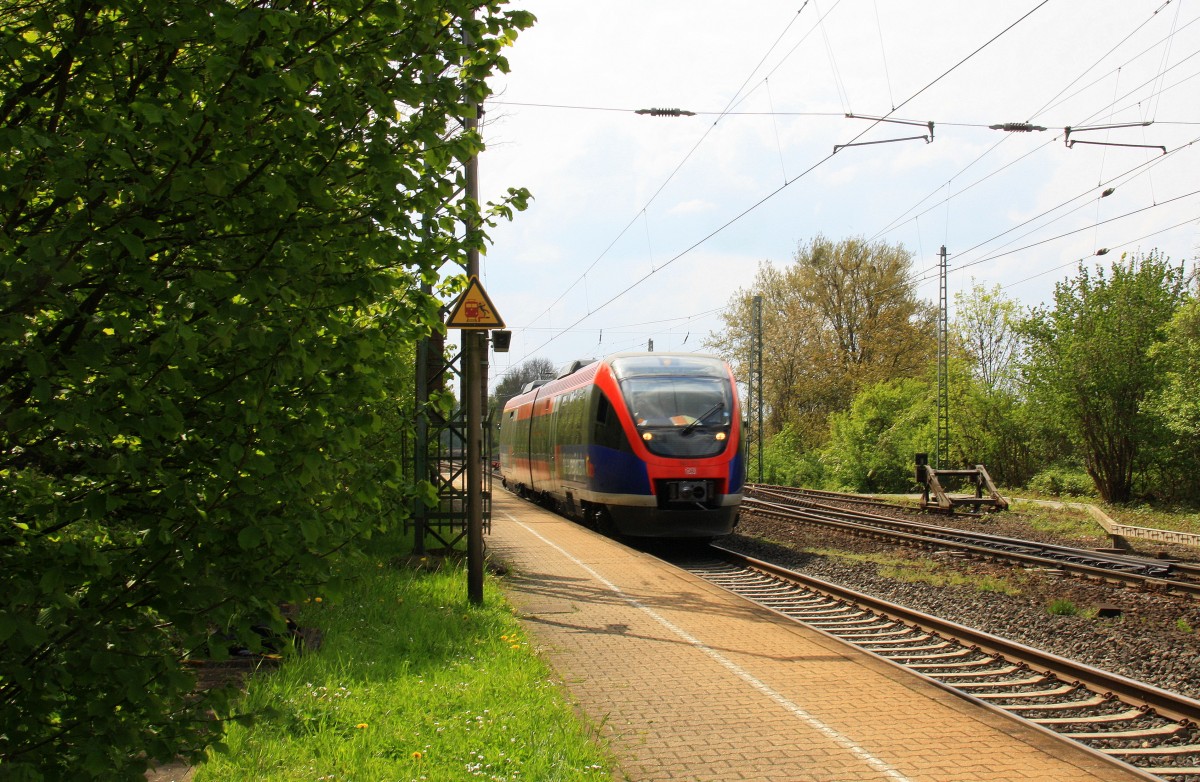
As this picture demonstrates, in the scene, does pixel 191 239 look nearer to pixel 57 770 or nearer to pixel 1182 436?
pixel 57 770

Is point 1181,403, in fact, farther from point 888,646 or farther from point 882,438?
point 888,646

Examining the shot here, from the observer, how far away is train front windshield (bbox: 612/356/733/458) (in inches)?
624

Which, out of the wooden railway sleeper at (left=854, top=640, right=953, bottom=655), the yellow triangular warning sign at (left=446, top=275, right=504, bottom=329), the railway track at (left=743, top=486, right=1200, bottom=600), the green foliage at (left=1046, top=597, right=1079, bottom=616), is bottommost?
the wooden railway sleeper at (left=854, top=640, right=953, bottom=655)

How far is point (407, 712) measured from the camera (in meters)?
6.10

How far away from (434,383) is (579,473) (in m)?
4.99

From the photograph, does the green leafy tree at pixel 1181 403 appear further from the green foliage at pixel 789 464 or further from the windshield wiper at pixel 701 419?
the green foliage at pixel 789 464

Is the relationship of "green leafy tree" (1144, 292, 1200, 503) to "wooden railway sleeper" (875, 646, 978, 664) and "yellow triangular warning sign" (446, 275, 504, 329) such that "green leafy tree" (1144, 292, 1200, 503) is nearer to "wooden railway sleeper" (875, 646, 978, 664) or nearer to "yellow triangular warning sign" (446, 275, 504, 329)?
"wooden railway sleeper" (875, 646, 978, 664)

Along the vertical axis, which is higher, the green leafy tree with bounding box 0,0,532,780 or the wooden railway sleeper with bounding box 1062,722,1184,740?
the green leafy tree with bounding box 0,0,532,780

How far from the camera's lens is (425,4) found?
320 cm

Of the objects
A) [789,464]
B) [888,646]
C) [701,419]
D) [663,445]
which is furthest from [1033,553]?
[789,464]

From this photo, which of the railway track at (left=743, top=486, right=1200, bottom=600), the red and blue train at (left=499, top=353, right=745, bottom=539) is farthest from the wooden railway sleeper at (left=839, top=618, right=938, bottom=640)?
the red and blue train at (left=499, top=353, right=745, bottom=539)

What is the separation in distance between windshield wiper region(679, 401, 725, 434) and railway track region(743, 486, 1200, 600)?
4.05 metres

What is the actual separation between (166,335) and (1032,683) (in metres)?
7.40

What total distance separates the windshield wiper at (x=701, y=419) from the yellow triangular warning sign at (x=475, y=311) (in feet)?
A: 21.2
